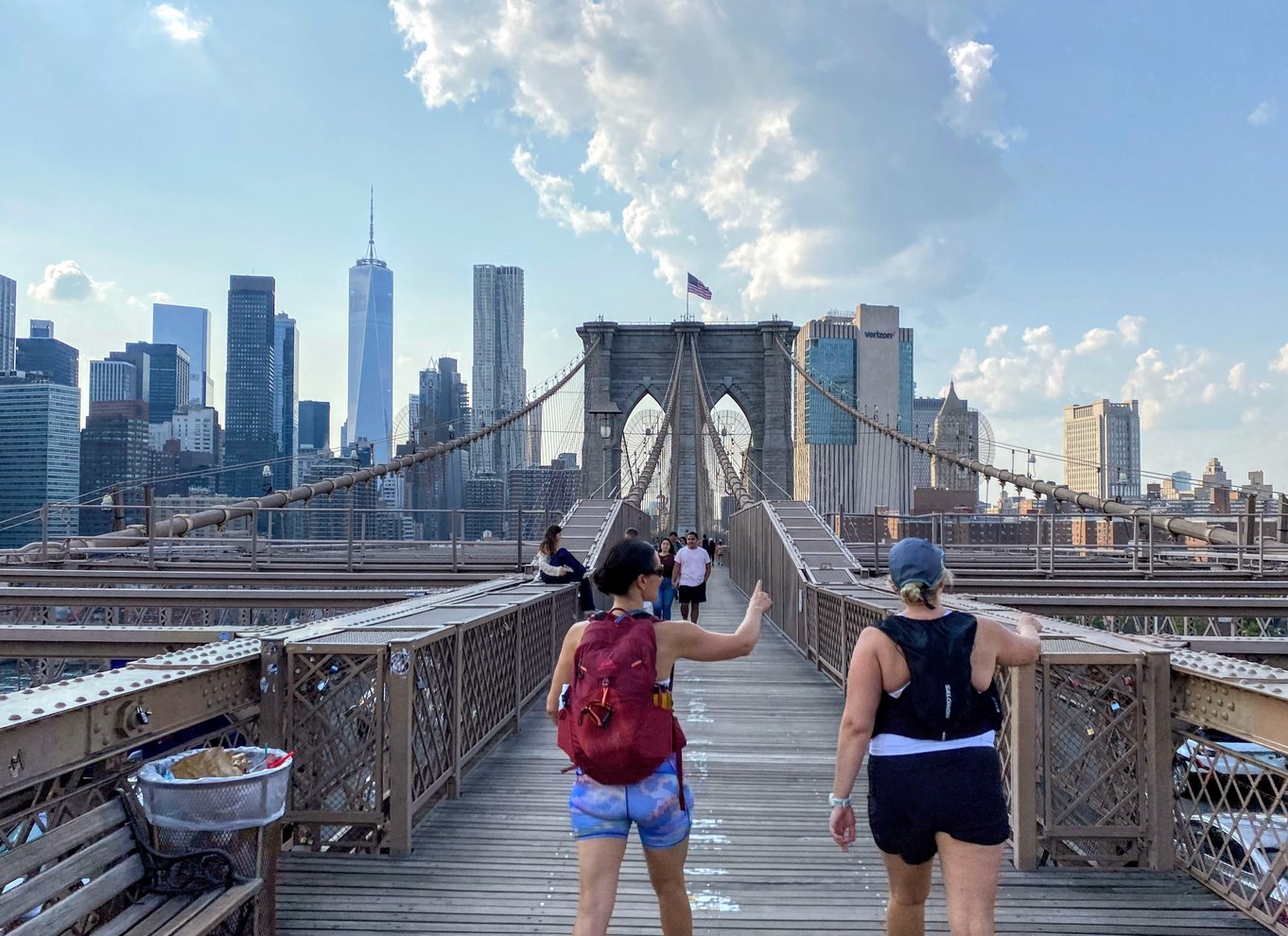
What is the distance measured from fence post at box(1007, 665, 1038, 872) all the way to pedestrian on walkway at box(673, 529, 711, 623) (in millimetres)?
7164

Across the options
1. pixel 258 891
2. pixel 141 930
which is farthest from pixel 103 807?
pixel 258 891

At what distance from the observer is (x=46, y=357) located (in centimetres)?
14575

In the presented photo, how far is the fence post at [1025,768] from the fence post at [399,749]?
264cm

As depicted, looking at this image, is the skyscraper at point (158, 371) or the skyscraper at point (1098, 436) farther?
the skyscraper at point (158, 371)

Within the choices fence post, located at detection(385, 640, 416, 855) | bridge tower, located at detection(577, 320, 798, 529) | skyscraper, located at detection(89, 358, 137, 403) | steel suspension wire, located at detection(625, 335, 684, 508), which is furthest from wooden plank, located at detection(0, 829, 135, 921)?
skyscraper, located at detection(89, 358, 137, 403)

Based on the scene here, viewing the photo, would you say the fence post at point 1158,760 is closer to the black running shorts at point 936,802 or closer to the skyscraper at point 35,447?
the black running shorts at point 936,802

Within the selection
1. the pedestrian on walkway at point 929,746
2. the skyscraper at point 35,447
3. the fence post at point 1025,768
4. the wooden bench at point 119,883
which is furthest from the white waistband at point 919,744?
the skyscraper at point 35,447

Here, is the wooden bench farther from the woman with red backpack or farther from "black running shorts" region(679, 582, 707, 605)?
"black running shorts" region(679, 582, 707, 605)

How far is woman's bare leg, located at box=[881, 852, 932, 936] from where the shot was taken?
2.55 m

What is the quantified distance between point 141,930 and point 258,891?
421 millimetres

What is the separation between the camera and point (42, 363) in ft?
473

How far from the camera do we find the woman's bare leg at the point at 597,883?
8.02 ft

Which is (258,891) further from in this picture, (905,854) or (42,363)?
(42,363)

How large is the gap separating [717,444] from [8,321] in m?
174
